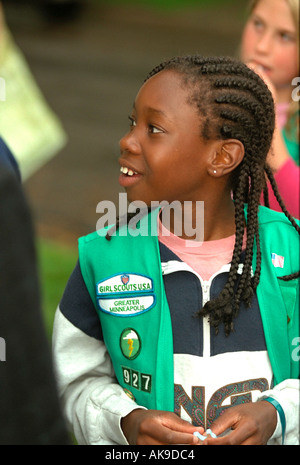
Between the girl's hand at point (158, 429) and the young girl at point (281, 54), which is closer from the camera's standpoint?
the girl's hand at point (158, 429)

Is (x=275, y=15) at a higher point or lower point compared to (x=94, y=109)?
lower

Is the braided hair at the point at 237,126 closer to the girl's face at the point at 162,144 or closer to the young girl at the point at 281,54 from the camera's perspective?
the girl's face at the point at 162,144

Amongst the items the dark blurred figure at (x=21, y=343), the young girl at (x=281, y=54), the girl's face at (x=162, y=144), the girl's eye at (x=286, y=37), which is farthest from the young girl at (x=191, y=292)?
the girl's eye at (x=286, y=37)

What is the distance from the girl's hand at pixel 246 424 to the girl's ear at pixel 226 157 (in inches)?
25.0

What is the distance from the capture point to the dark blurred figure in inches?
45.4

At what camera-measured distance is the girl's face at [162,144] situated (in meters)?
1.96

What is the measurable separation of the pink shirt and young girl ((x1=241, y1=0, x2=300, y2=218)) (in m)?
0.90

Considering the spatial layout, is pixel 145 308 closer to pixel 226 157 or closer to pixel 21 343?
pixel 226 157

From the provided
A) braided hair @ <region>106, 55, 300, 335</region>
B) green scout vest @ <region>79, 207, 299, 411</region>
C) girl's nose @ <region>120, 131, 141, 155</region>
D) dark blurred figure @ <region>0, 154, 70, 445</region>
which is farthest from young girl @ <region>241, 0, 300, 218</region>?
dark blurred figure @ <region>0, 154, 70, 445</region>

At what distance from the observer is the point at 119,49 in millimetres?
11406

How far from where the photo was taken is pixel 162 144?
6.48ft

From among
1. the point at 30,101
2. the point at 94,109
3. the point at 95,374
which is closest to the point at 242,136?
the point at 95,374
